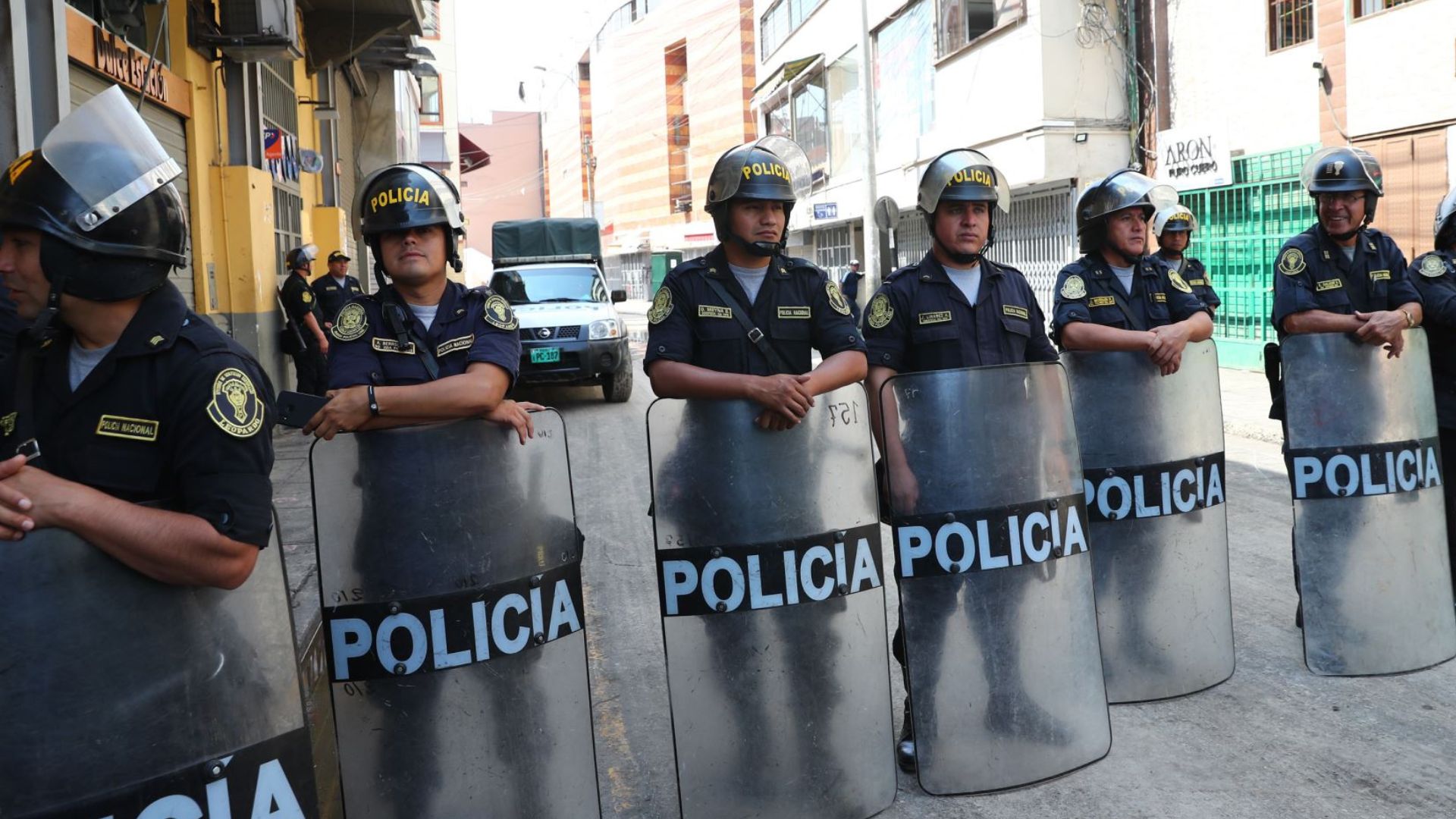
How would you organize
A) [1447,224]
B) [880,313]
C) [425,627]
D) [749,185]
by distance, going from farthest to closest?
[1447,224] → [880,313] → [749,185] → [425,627]

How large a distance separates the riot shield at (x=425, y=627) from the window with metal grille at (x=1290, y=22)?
14697mm

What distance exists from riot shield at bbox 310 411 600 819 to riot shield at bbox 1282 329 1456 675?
10.4 ft

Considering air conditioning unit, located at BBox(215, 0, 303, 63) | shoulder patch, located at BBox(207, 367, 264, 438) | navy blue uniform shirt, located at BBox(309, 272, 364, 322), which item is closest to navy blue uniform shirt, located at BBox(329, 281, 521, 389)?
shoulder patch, located at BBox(207, 367, 264, 438)

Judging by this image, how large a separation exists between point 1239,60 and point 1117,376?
13.6m

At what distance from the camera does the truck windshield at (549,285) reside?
15195mm

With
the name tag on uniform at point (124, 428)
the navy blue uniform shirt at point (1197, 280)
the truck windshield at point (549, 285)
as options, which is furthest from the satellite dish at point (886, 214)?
the name tag on uniform at point (124, 428)

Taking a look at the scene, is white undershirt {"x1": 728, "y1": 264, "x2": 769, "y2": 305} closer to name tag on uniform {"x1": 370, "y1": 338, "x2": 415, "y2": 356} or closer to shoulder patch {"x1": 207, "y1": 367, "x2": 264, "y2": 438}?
name tag on uniform {"x1": 370, "y1": 338, "x2": 415, "y2": 356}

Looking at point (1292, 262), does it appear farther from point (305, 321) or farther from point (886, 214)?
point (886, 214)

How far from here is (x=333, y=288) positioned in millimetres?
13195

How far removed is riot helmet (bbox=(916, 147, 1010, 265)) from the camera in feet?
13.8

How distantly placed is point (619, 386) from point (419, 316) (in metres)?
11.5

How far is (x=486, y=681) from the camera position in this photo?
10.3 feet

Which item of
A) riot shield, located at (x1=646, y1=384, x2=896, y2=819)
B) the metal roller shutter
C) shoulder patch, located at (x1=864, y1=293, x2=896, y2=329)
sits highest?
the metal roller shutter

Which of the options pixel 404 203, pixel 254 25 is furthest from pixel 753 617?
pixel 254 25
